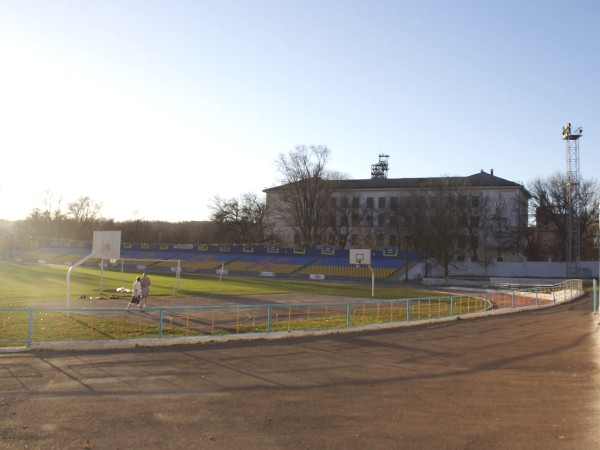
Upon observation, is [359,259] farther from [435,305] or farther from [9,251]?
[9,251]

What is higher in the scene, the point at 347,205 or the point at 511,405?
the point at 347,205

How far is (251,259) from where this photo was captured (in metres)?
78.1

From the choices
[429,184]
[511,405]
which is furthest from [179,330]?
[429,184]

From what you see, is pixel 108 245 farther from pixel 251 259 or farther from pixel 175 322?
pixel 251 259

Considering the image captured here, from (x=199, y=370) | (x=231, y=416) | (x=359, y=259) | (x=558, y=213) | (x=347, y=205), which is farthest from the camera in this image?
(x=347, y=205)

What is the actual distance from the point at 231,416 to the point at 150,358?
5.36 metres

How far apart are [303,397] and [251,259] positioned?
68820 mm

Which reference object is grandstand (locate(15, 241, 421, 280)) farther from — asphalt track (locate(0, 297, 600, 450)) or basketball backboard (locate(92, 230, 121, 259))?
asphalt track (locate(0, 297, 600, 450))

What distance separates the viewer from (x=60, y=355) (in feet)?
43.4

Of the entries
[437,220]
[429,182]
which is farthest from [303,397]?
[429,182]

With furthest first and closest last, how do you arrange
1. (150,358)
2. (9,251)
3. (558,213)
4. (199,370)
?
1. (9,251)
2. (558,213)
3. (150,358)
4. (199,370)

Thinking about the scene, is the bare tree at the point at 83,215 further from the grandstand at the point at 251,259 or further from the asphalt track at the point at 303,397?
the asphalt track at the point at 303,397

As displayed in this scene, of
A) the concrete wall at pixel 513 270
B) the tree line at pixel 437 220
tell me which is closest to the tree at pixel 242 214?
the tree line at pixel 437 220

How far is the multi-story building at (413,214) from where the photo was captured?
73062 millimetres
